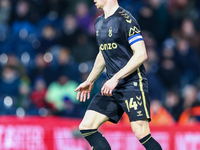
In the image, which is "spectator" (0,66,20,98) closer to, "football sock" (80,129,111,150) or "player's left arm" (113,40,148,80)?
"football sock" (80,129,111,150)

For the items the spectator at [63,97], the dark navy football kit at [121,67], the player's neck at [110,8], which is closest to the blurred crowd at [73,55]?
the spectator at [63,97]

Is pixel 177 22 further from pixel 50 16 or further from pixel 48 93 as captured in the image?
pixel 48 93

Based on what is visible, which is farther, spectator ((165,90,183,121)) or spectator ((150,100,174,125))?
spectator ((165,90,183,121))

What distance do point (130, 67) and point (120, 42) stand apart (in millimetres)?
315

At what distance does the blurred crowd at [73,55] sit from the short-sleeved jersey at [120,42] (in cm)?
401

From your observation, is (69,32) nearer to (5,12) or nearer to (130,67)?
(5,12)

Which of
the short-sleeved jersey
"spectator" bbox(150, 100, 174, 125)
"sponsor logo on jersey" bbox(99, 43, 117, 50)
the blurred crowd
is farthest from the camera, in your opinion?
the blurred crowd

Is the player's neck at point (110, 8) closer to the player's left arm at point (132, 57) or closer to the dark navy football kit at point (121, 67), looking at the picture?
the dark navy football kit at point (121, 67)

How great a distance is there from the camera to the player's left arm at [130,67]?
13.1 ft

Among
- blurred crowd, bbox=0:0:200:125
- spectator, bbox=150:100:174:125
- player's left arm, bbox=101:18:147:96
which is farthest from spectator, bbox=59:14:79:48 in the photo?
player's left arm, bbox=101:18:147:96

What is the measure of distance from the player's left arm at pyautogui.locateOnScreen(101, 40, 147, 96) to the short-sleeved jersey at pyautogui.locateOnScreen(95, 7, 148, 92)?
0.08 m

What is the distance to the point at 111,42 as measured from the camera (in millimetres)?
4203

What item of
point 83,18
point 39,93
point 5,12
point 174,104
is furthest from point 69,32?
point 174,104

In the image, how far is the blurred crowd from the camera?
8.65 metres
